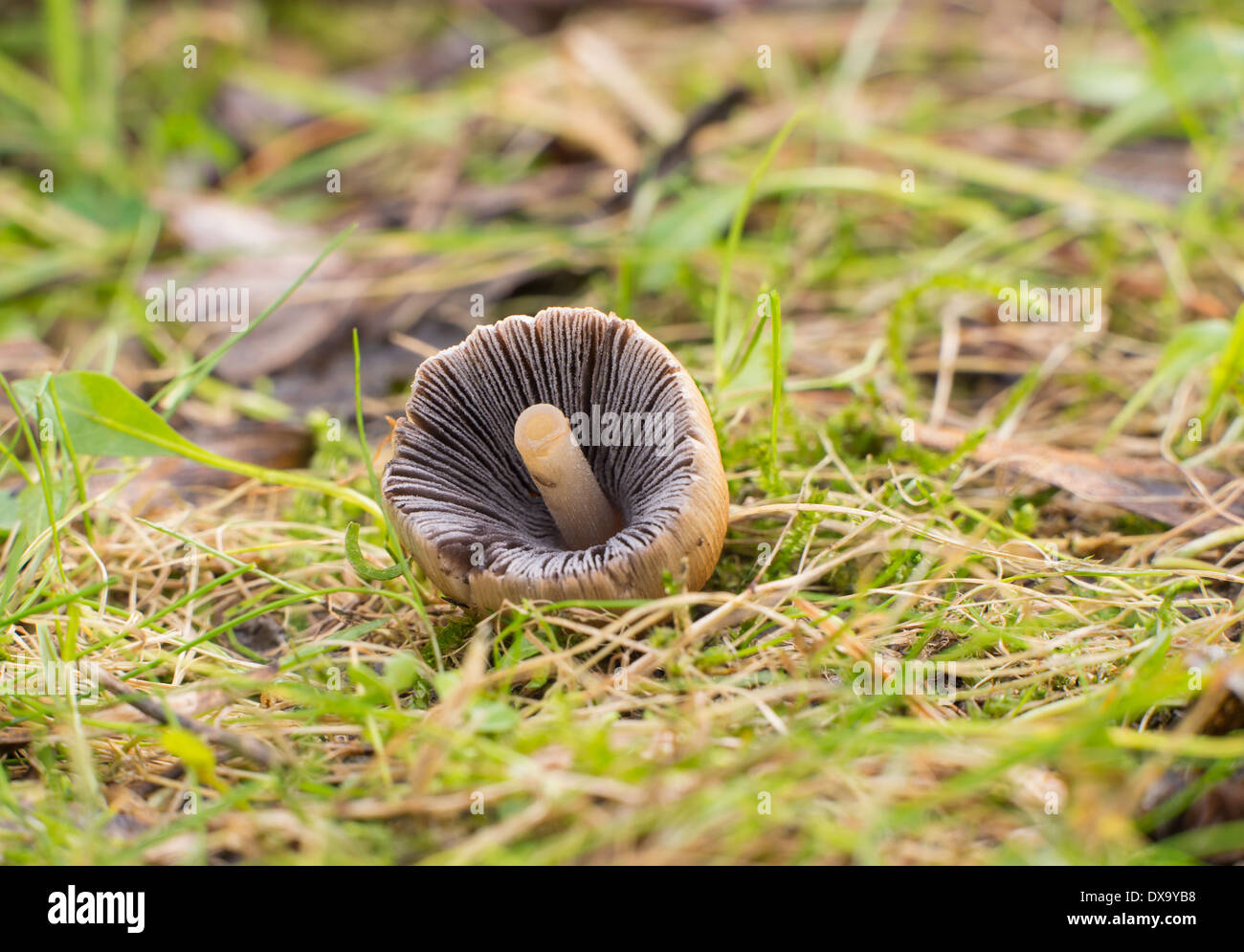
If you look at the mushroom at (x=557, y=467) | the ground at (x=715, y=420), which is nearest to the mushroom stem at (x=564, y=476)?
the mushroom at (x=557, y=467)

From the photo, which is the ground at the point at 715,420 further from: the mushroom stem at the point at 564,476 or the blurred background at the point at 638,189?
the mushroom stem at the point at 564,476

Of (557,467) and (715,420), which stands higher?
(715,420)

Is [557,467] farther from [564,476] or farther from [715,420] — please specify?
[715,420]

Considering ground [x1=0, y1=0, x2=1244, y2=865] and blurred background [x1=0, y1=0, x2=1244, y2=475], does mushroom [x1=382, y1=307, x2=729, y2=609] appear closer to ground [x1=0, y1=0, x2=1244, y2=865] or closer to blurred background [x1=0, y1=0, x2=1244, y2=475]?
ground [x1=0, y1=0, x2=1244, y2=865]

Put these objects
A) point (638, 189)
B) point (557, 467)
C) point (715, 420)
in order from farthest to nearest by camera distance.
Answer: point (638, 189) → point (715, 420) → point (557, 467)

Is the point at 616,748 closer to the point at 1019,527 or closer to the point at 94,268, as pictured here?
the point at 1019,527

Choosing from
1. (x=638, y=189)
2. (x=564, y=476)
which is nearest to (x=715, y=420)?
(x=564, y=476)
